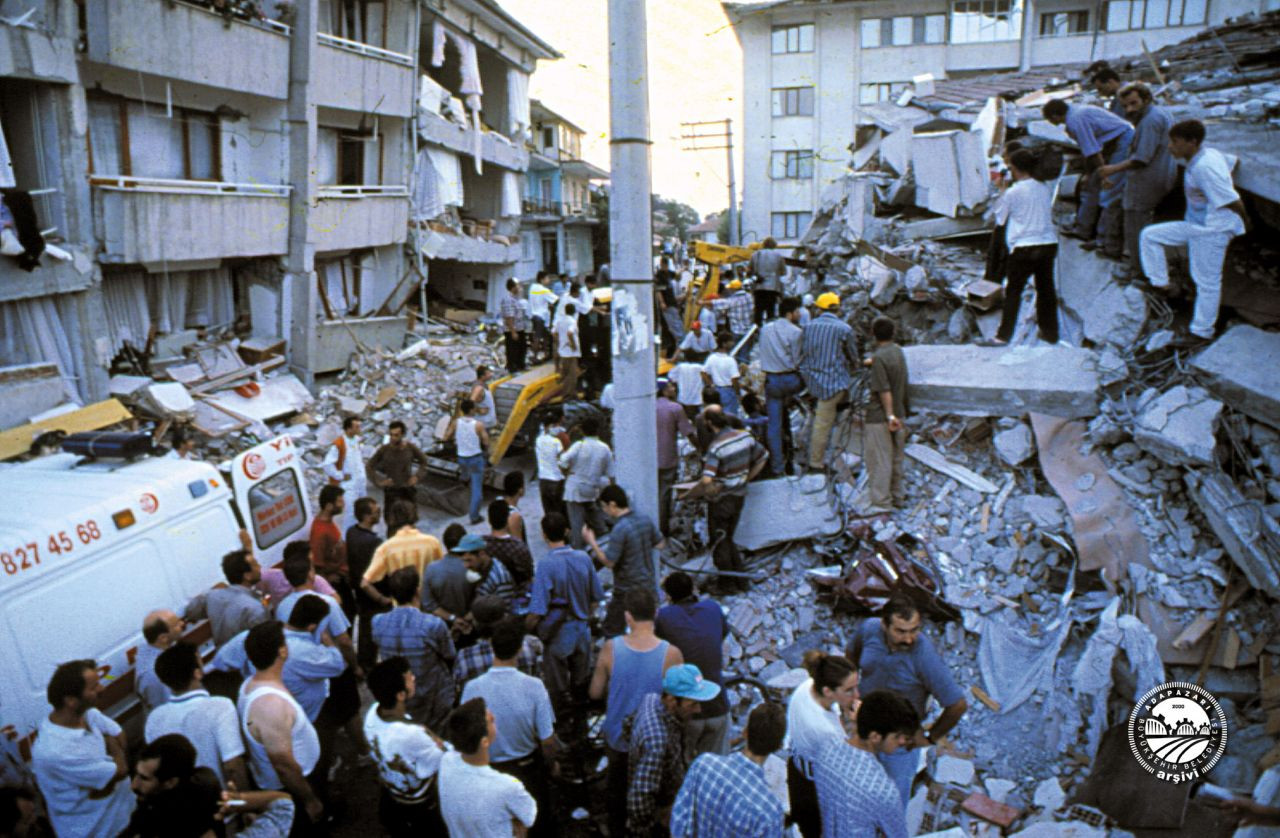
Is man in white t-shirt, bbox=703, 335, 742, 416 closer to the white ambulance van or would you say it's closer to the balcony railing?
the white ambulance van

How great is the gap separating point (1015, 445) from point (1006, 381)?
0.60 m

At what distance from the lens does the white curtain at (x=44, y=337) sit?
11680 mm

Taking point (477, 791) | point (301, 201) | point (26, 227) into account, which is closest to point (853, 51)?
point (301, 201)

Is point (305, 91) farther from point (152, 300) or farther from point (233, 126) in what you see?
point (152, 300)

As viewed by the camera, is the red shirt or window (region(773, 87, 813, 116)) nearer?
the red shirt

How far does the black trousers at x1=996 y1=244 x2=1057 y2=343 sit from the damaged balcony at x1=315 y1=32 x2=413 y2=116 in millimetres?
14134

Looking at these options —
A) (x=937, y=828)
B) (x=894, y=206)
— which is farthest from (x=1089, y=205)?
(x=937, y=828)

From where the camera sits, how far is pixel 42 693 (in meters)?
4.09

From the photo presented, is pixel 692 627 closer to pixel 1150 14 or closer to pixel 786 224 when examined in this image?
pixel 786 224

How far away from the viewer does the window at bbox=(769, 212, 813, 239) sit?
3766 cm

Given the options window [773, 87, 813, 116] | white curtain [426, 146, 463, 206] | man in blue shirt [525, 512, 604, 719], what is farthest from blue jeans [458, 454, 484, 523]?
window [773, 87, 813, 116]

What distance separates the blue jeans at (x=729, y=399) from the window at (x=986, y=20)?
32.5 m

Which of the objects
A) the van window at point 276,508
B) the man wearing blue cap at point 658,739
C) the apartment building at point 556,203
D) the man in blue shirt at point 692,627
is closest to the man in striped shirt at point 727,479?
the man in blue shirt at point 692,627

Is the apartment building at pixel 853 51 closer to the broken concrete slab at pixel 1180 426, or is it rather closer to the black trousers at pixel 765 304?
the black trousers at pixel 765 304
